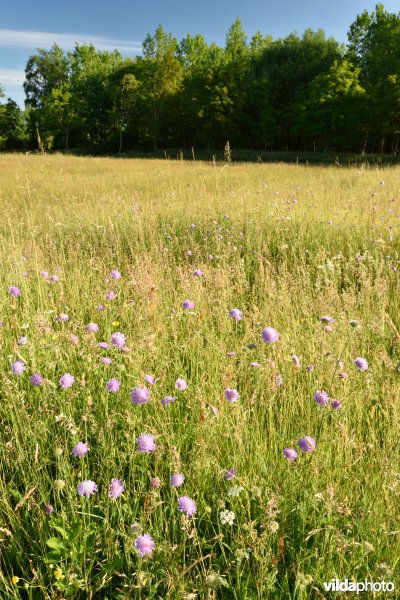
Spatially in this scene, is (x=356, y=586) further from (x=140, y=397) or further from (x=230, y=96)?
(x=230, y=96)

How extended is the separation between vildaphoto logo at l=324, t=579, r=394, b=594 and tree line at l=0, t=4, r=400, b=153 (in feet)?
99.7

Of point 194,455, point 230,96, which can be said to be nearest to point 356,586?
point 194,455

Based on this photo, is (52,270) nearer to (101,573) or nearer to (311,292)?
(311,292)

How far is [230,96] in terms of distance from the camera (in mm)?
39156

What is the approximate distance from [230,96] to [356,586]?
144 feet

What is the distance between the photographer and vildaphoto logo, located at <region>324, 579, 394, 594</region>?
106 centimetres

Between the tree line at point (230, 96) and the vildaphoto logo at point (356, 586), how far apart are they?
30381mm

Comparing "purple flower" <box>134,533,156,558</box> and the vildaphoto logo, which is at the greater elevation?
"purple flower" <box>134,533,156,558</box>

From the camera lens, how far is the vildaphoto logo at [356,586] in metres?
1.06

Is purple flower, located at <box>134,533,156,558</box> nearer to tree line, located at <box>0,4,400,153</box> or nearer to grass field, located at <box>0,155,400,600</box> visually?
grass field, located at <box>0,155,400,600</box>

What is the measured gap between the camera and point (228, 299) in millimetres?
2936

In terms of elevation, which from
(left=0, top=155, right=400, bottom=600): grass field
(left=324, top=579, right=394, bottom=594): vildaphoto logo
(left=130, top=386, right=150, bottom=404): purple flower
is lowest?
(left=324, top=579, right=394, bottom=594): vildaphoto logo

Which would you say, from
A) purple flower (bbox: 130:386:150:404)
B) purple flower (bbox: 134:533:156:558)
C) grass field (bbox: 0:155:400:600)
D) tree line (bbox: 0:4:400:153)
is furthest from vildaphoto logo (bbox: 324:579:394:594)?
tree line (bbox: 0:4:400:153)

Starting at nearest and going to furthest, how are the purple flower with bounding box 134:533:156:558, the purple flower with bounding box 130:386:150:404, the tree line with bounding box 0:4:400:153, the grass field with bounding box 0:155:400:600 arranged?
the purple flower with bounding box 134:533:156:558 < the grass field with bounding box 0:155:400:600 < the purple flower with bounding box 130:386:150:404 < the tree line with bounding box 0:4:400:153
